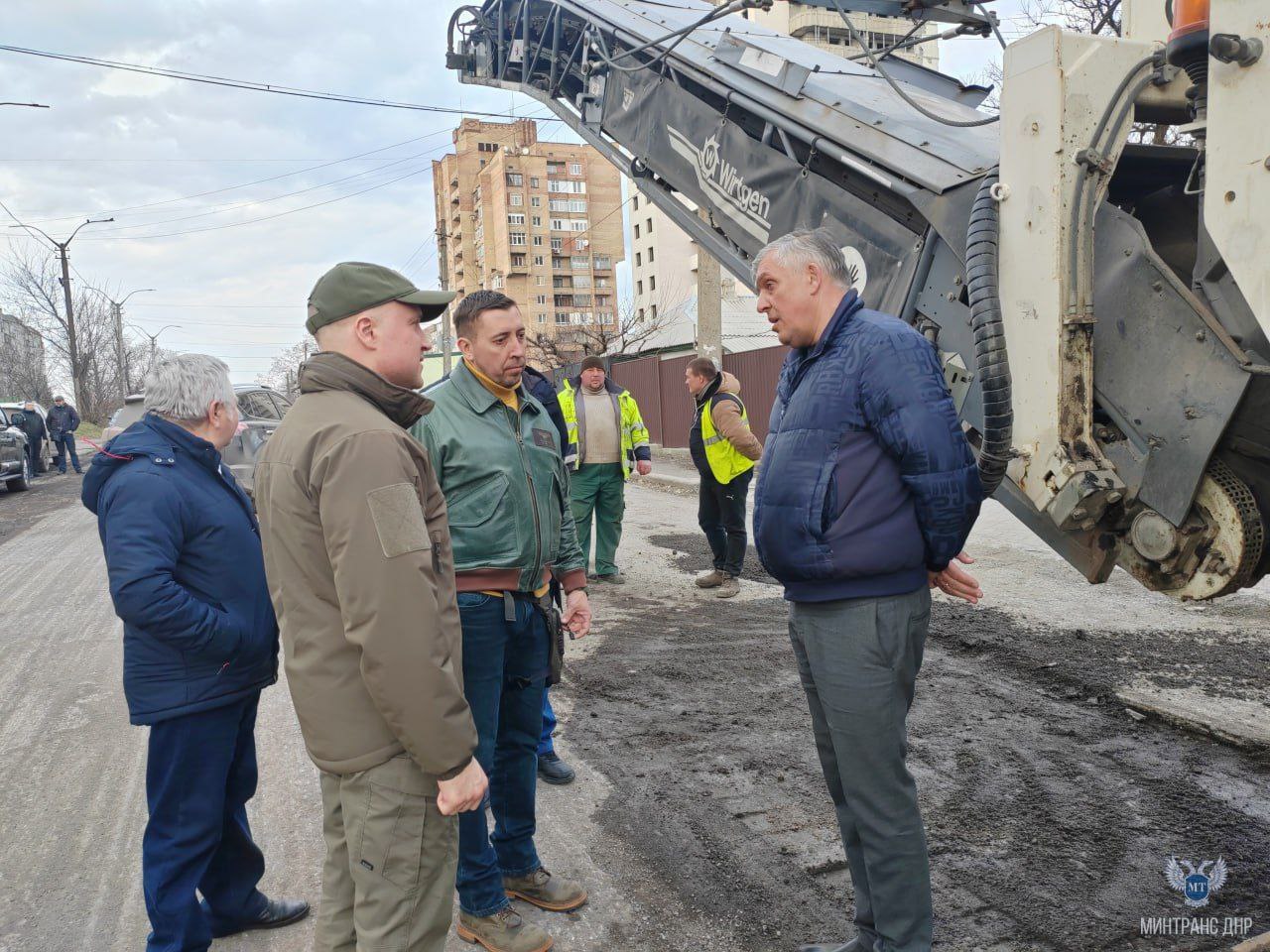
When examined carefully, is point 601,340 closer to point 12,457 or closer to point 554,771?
point 12,457

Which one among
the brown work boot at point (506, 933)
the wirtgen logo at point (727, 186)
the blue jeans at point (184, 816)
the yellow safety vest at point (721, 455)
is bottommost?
the brown work boot at point (506, 933)

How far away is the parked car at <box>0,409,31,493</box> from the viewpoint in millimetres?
16188

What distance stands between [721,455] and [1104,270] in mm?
4551

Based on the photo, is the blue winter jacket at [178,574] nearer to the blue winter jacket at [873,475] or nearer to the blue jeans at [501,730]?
the blue jeans at [501,730]

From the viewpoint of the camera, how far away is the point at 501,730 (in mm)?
2936

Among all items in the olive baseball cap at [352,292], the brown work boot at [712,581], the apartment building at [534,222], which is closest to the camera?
the olive baseball cap at [352,292]

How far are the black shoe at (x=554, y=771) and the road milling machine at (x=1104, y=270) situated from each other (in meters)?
2.12

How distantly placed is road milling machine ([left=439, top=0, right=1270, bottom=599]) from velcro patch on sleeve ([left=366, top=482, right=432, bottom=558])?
5.77 ft

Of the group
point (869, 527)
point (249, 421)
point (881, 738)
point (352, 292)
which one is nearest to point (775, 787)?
point (881, 738)

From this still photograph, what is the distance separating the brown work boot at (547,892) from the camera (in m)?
2.89

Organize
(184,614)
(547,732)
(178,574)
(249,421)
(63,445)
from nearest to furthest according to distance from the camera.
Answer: (184,614) < (178,574) < (547,732) < (249,421) < (63,445)

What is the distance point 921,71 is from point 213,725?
13.6ft

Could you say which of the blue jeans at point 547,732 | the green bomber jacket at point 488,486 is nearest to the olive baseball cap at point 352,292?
the green bomber jacket at point 488,486

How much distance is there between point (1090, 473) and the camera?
2.63 metres
